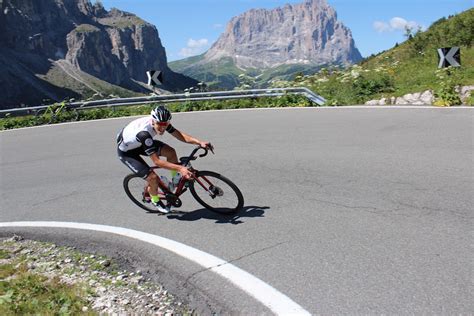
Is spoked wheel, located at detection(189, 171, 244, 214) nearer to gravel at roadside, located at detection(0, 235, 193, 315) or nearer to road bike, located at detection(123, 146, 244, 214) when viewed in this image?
road bike, located at detection(123, 146, 244, 214)

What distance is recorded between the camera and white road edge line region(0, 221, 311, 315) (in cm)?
402

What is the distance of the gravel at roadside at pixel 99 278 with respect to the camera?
13.8 ft

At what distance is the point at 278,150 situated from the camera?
32.6 ft

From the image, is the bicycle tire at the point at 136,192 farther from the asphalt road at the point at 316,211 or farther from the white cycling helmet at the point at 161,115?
the white cycling helmet at the point at 161,115

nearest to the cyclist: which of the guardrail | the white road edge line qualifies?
the white road edge line

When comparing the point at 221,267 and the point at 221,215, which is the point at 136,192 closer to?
the point at 221,215

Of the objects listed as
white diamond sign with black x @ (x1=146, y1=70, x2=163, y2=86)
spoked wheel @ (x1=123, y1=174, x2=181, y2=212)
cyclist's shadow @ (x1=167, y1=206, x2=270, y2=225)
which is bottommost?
cyclist's shadow @ (x1=167, y1=206, x2=270, y2=225)

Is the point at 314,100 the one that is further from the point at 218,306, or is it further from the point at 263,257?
the point at 218,306

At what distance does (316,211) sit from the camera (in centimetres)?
620

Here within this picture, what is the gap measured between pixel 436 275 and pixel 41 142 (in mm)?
12750

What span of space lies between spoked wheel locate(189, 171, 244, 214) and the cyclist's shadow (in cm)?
8

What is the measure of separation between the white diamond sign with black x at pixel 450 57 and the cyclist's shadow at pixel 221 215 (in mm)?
10522

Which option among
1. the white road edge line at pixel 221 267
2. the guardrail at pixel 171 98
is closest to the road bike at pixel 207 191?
the white road edge line at pixel 221 267

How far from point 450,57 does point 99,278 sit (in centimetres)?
1319
